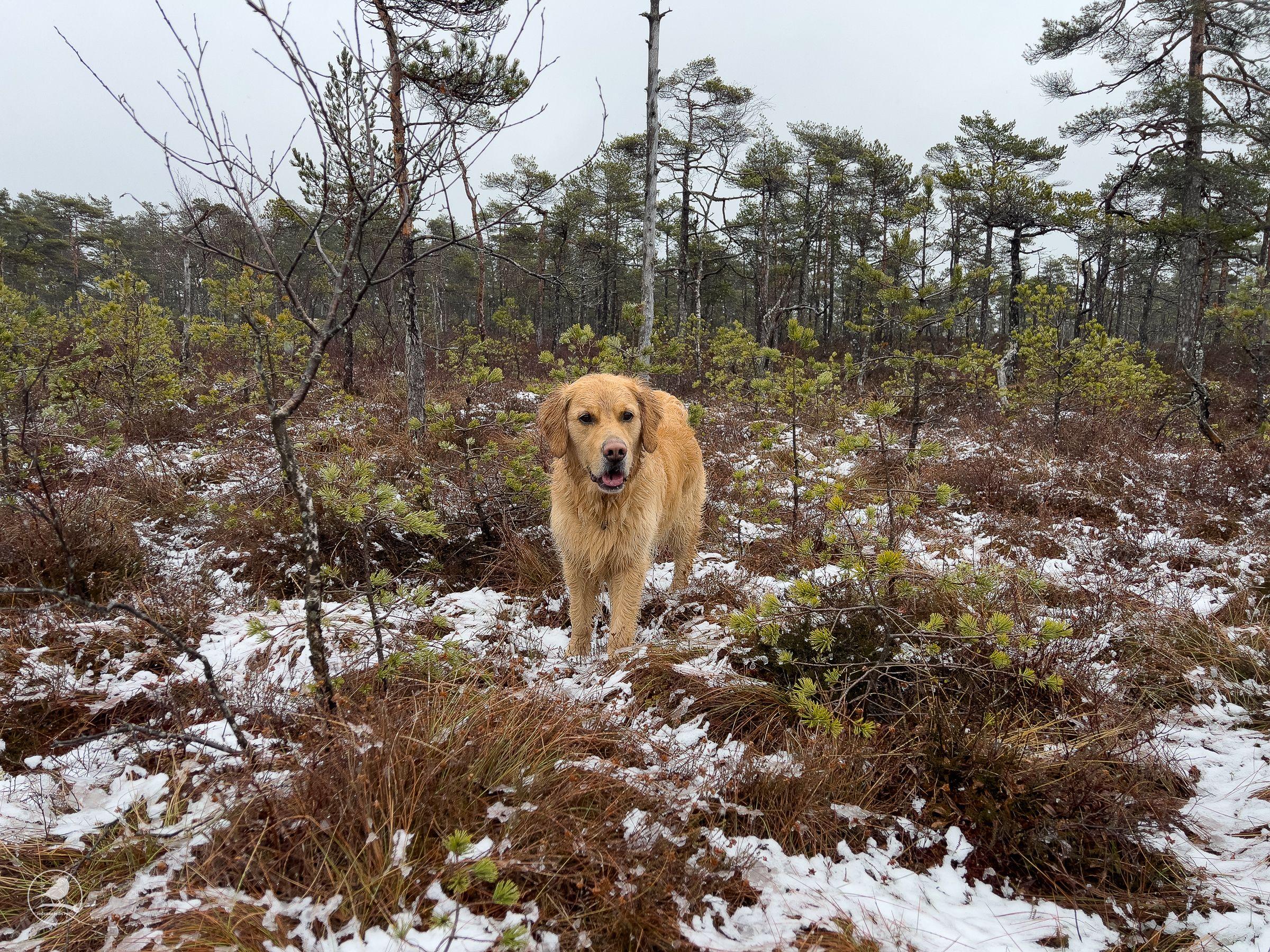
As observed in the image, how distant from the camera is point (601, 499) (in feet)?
10.0

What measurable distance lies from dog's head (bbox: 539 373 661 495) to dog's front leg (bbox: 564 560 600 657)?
53cm

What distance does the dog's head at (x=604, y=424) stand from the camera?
2.81 m

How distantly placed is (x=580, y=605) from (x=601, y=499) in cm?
63

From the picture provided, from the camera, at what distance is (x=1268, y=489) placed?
587cm

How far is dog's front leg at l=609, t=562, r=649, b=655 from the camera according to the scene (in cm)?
313

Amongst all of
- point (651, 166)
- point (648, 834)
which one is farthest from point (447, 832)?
point (651, 166)

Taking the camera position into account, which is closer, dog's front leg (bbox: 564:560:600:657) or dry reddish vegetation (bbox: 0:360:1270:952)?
dry reddish vegetation (bbox: 0:360:1270:952)

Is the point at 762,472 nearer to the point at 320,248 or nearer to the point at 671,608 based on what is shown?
the point at 671,608

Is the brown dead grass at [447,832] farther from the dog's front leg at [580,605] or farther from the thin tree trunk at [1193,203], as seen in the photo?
the thin tree trunk at [1193,203]

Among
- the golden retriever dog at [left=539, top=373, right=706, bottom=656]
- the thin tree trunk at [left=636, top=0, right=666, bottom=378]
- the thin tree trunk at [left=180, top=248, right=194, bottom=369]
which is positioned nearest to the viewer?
the golden retriever dog at [left=539, top=373, right=706, bottom=656]

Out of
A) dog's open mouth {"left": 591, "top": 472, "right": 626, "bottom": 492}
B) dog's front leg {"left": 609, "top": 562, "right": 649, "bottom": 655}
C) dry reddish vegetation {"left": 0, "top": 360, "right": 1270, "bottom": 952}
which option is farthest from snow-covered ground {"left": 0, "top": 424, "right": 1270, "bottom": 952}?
dog's open mouth {"left": 591, "top": 472, "right": 626, "bottom": 492}

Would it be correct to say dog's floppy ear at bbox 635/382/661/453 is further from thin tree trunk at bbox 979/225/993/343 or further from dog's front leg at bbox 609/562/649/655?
thin tree trunk at bbox 979/225/993/343

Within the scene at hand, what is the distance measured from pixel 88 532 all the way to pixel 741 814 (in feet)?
13.5

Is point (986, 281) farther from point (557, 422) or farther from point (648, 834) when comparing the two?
point (648, 834)
